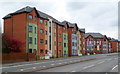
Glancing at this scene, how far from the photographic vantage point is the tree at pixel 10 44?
4499cm

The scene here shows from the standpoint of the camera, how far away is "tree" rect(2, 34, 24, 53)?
45.0m

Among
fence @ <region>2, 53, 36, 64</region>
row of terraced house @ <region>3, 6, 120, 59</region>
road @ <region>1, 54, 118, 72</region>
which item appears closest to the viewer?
road @ <region>1, 54, 118, 72</region>

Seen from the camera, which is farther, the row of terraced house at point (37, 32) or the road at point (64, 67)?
the row of terraced house at point (37, 32)

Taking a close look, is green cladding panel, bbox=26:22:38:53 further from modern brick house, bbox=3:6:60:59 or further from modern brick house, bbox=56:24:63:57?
modern brick house, bbox=56:24:63:57

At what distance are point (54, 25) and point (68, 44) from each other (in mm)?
18252

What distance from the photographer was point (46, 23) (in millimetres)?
57781

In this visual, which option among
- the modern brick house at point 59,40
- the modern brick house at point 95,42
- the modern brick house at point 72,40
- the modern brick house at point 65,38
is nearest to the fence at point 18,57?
the modern brick house at point 59,40

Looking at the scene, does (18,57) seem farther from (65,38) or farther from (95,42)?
(95,42)

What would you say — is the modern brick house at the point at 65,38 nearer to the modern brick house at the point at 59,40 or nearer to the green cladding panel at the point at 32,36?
the modern brick house at the point at 59,40

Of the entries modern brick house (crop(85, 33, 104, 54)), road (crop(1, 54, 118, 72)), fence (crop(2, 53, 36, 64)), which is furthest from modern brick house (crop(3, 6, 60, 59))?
modern brick house (crop(85, 33, 104, 54))

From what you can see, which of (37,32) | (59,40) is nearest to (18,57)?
(37,32)

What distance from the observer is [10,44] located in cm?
4581

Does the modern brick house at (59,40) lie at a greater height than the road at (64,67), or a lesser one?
greater

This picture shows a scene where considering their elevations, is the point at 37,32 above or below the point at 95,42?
above
